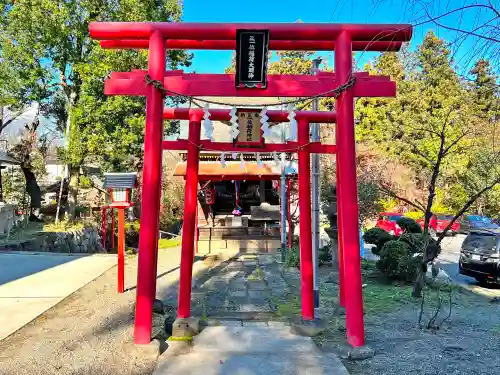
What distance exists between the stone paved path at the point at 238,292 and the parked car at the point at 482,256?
4971 mm

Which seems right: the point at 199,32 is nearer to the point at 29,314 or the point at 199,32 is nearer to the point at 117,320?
the point at 117,320

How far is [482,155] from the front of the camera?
21.2 meters

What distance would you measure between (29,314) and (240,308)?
10.9 ft

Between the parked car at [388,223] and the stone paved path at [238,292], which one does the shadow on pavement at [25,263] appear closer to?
the stone paved path at [238,292]

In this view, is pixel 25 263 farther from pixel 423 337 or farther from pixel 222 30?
pixel 423 337

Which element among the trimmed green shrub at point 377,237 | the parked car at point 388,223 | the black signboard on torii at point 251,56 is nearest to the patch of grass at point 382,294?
the trimmed green shrub at point 377,237

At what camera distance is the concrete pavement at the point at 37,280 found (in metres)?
5.95

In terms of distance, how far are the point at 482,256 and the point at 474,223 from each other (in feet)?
39.7

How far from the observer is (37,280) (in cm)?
827

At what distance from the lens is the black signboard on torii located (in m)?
4.68

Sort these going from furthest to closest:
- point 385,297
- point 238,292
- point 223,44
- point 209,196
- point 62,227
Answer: point 62,227
point 209,196
point 238,292
point 385,297
point 223,44

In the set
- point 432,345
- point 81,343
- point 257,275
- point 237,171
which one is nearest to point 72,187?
point 237,171

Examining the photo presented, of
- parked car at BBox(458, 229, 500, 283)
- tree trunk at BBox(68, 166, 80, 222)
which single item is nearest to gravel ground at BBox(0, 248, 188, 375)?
parked car at BBox(458, 229, 500, 283)

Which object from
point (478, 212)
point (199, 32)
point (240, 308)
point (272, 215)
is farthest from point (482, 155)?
point (199, 32)
